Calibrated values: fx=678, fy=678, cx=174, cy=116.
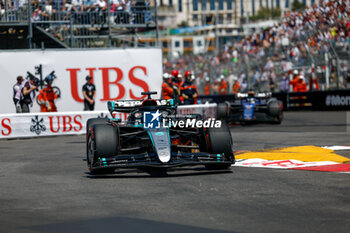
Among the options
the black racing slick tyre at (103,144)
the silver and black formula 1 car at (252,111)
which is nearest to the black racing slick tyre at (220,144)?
the black racing slick tyre at (103,144)

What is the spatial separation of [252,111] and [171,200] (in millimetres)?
14332

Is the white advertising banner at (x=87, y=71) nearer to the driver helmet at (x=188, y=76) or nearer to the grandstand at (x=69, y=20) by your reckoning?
the grandstand at (x=69, y=20)

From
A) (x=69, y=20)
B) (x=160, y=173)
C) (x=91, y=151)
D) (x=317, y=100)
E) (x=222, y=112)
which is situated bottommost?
(x=317, y=100)

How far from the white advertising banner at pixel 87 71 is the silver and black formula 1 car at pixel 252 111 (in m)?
2.98

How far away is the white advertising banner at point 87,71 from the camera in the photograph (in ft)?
71.5

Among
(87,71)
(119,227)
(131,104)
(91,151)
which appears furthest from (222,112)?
(119,227)

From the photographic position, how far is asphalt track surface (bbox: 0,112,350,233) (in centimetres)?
577

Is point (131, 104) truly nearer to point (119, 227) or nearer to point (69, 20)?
point (119, 227)

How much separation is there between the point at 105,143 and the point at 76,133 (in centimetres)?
993

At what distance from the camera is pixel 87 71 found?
22516 mm

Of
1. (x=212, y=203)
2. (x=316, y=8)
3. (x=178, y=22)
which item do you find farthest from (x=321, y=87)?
(x=178, y=22)

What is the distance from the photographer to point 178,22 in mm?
135375

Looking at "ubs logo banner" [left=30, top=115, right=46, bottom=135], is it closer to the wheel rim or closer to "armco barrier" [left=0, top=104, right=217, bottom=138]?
"armco barrier" [left=0, top=104, right=217, bottom=138]

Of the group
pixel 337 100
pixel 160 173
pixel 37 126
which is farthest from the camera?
pixel 337 100
